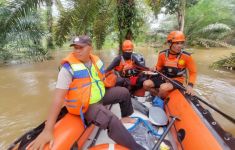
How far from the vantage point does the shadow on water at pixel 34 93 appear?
4992mm

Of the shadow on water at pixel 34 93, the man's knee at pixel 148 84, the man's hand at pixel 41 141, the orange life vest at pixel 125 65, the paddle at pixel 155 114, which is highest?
the orange life vest at pixel 125 65

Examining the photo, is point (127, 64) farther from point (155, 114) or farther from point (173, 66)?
point (155, 114)

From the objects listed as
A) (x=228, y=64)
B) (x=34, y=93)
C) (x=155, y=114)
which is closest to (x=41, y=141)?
(x=155, y=114)

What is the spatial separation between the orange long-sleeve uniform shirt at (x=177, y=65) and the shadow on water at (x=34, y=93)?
1.35m

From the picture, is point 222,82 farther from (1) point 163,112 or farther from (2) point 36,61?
(2) point 36,61

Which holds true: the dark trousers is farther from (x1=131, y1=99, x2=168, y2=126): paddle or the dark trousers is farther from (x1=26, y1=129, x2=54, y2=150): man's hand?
(x1=131, y1=99, x2=168, y2=126): paddle

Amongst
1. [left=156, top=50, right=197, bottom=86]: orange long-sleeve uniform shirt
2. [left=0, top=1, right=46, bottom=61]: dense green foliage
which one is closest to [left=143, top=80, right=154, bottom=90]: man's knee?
[left=156, top=50, right=197, bottom=86]: orange long-sleeve uniform shirt

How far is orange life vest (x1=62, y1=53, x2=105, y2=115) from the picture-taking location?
2.71 m

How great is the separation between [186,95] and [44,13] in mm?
11731

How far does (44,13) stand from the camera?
1390 centimetres

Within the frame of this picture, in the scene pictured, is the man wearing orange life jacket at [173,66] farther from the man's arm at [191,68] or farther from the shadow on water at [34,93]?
the shadow on water at [34,93]

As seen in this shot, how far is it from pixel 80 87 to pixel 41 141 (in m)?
0.66

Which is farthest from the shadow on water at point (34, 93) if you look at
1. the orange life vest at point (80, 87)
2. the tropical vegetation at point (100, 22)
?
the orange life vest at point (80, 87)

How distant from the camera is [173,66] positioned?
170 inches
